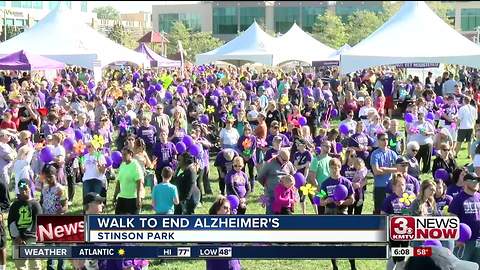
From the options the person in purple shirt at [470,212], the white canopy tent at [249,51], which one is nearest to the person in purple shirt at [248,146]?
the person in purple shirt at [470,212]

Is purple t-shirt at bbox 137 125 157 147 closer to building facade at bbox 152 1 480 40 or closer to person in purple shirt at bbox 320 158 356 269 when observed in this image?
person in purple shirt at bbox 320 158 356 269

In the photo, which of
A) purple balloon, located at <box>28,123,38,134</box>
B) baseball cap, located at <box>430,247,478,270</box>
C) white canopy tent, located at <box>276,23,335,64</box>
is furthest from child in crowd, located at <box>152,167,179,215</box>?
white canopy tent, located at <box>276,23,335,64</box>

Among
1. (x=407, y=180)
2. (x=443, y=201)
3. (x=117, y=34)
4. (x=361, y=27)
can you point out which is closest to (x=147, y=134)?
(x=407, y=180)

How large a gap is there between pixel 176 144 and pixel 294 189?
11.9 ft

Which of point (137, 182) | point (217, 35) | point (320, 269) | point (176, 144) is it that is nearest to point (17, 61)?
point (176, 144)

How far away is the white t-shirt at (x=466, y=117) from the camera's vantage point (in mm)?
18462

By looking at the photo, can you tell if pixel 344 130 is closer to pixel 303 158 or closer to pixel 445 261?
pixel 303 158

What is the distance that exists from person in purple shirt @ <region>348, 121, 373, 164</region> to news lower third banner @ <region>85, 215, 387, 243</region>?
8533 millimetres

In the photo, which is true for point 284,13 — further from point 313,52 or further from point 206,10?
point 313,52

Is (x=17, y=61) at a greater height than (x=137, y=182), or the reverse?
(x=17, y=61)

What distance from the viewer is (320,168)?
12469 mm

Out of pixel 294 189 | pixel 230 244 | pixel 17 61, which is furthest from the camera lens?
pixel 17 61

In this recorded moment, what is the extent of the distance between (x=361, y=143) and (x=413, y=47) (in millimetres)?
6004

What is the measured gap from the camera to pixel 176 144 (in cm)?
1404
